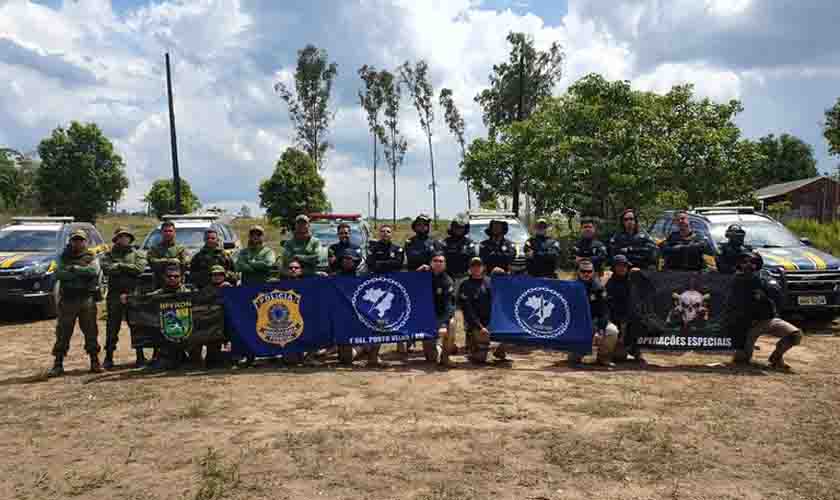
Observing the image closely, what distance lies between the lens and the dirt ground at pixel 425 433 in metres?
4.90

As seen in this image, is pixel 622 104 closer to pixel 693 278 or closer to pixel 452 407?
pixel 693 278

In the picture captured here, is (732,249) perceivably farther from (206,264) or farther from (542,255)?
(206,264)

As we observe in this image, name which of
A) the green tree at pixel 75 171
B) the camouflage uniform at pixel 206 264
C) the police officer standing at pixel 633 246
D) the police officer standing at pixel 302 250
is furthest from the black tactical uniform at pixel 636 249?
the green tree at pixel 75 171

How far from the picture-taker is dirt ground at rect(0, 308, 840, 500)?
4898 mm

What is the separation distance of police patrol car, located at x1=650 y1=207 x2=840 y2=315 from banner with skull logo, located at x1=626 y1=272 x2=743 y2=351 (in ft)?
6.04

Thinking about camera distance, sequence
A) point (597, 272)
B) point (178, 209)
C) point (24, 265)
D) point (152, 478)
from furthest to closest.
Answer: point (178, 209), point (24, 265), point (597, 272), point (152, 478)

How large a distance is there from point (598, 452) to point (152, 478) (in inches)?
144

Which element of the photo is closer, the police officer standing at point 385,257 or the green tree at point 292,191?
the police officer standing at point 385,257

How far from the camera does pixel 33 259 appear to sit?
41.5 feet

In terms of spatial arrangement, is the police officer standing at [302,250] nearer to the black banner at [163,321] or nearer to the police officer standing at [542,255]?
the black banner at [163,321]

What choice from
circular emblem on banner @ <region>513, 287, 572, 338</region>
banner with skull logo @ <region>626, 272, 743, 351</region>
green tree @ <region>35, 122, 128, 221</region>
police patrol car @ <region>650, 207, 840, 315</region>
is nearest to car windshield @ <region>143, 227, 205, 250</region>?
circular emblem on banner @ <region>513, 287, 572, 338</region>

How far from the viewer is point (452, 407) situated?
6.82m

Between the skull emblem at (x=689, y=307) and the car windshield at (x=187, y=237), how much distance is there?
357 inches

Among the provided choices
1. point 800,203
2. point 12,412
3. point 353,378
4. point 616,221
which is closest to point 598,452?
point 353,378
